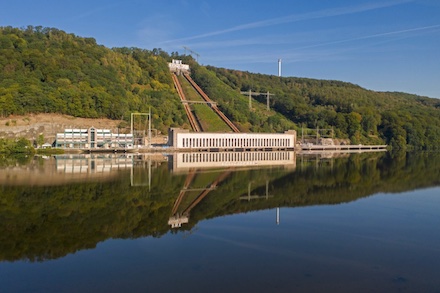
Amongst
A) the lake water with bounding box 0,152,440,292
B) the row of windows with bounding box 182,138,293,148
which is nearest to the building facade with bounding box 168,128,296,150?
the row of windows with bounding box 182,138,293,148

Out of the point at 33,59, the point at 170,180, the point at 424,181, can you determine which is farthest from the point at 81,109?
the point at 424,181

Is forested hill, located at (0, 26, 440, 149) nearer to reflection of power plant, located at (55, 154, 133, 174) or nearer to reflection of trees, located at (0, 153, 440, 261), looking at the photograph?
reflection of power plant, located at (55, 154, 133, 174)

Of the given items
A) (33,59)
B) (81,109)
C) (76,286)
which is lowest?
(76,286)

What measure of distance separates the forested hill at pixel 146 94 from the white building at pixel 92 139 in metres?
4.91

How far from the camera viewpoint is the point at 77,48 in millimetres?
74938

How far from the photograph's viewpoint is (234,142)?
64.4 meters

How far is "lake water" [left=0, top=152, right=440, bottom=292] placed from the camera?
798 centimetres

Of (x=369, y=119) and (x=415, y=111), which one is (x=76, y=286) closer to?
(x=369, y=119)

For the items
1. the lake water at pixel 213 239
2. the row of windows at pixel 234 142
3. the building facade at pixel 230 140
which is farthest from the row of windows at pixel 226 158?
the lake water at pixel 213 239

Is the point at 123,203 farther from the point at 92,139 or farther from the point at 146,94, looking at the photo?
the point at 146,94

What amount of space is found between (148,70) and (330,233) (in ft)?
253

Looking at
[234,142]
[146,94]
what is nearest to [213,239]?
[234,142]

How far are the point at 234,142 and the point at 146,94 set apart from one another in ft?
58.0

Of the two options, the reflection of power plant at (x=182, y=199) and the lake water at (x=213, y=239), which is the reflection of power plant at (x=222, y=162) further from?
the lake water at (x=213, y=239)
